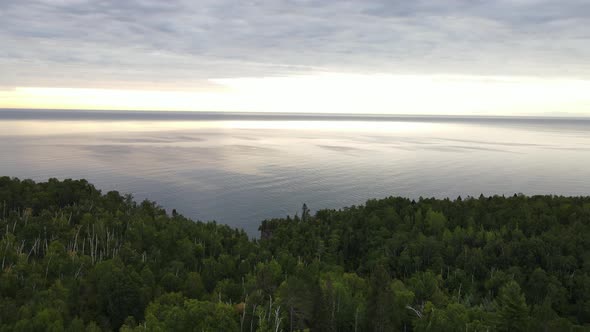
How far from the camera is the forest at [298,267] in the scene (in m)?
40.8

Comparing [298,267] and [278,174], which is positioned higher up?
[278,174]

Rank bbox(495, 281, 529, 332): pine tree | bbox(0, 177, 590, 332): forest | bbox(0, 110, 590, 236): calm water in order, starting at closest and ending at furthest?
bbox(495, 281, 529, 332): pine tree, bbox(0, 177, 590, 332): forest, bbox(0, 110, 590, 236): calm water

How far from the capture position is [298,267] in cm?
5981

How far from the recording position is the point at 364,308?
44031 mm

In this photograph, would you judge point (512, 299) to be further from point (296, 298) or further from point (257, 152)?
point (257, 152)

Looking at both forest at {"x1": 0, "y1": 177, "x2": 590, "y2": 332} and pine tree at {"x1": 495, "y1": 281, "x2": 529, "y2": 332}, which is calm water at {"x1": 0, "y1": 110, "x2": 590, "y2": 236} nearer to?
forest at {"x1": 0, "y1": 177, "x2": 590, "y2": 332}

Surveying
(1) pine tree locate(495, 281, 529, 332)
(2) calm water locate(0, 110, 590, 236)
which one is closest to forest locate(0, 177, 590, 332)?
(1) pine tree locate(495, 281, 529, 332)

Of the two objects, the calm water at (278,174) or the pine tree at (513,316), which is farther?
the calm water at (278,174)

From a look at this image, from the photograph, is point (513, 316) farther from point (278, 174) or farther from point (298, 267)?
point (278, 174)

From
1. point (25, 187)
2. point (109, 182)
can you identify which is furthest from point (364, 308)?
point (109, 182)

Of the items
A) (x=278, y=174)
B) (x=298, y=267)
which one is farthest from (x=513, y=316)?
(x=278, y=174)

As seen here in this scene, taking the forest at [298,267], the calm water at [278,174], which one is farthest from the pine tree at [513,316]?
the calm water at [278,174]

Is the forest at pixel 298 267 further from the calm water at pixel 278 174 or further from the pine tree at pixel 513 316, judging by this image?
the calm water at pixel 278 174

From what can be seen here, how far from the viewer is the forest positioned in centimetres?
4084
